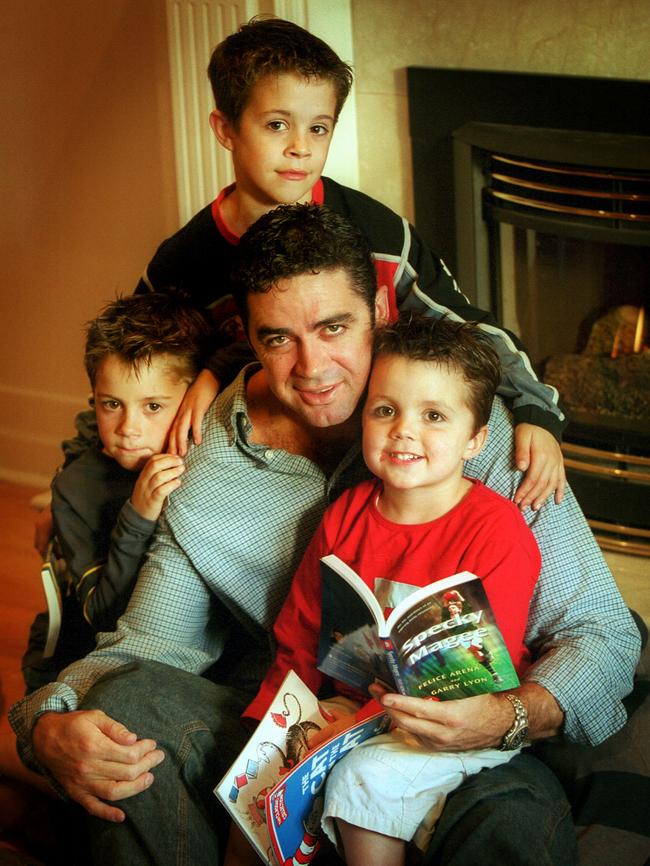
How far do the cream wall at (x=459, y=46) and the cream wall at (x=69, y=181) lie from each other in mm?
502

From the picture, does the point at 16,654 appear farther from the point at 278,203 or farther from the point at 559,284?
the point at 559,284

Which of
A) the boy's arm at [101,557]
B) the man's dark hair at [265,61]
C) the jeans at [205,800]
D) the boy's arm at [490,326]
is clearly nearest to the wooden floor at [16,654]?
the boy's arm at [101,557]

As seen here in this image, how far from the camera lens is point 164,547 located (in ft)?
5.51

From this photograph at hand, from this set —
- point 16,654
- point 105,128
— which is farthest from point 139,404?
point 105,128

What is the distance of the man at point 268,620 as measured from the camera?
1404mm

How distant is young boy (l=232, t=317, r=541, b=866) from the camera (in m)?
1.36

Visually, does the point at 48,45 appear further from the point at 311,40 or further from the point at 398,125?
the point at 311,40

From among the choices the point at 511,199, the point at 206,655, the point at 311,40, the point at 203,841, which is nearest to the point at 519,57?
the point at 511,199

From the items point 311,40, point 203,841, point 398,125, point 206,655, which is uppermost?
point 311,40

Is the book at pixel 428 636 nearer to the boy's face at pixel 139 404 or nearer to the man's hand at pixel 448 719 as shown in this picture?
the man's hand at pixel 448 719

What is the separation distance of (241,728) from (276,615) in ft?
0.65

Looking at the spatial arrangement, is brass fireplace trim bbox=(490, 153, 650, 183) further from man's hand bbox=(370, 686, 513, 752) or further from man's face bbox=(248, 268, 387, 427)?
man's hand bbox=(370, 686, 513, 752)

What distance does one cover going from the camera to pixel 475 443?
1.52 metres

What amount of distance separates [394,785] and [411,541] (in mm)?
304
